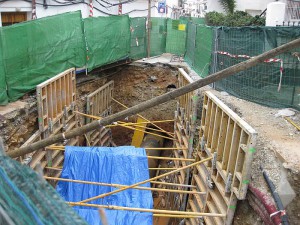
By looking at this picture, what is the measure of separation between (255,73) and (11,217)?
746 cm

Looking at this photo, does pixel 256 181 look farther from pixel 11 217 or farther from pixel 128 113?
pixel 11 217

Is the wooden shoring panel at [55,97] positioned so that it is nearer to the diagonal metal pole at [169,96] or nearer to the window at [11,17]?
the diagonal metal pole at [169,96]

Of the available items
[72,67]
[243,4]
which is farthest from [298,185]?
[243,4]

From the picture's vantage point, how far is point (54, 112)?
29.6 feet

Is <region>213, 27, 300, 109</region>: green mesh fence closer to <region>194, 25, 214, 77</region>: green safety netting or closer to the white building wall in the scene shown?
<region>194, 25, 214, 77</region>: green safety netting

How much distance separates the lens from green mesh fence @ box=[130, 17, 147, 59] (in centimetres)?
1531

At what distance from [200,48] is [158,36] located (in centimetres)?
509

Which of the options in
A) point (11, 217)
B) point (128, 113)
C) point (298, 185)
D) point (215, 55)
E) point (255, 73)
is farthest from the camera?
point (215, 55)

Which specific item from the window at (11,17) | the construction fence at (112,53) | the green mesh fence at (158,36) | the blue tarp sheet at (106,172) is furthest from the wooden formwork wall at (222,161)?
the green mesh fence at (158,36)

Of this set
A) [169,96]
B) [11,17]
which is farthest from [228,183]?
[11,17]

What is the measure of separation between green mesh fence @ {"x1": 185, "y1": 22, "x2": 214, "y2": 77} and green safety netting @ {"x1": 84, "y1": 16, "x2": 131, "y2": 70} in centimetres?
271

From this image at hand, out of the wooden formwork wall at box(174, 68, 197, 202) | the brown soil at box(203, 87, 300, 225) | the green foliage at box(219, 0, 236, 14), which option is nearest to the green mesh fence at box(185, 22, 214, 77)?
the wooden formwork wall at box(174, 68, 197, 202)

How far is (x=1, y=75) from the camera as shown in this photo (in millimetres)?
7293

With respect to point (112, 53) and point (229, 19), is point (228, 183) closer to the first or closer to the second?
point (112, 53)
